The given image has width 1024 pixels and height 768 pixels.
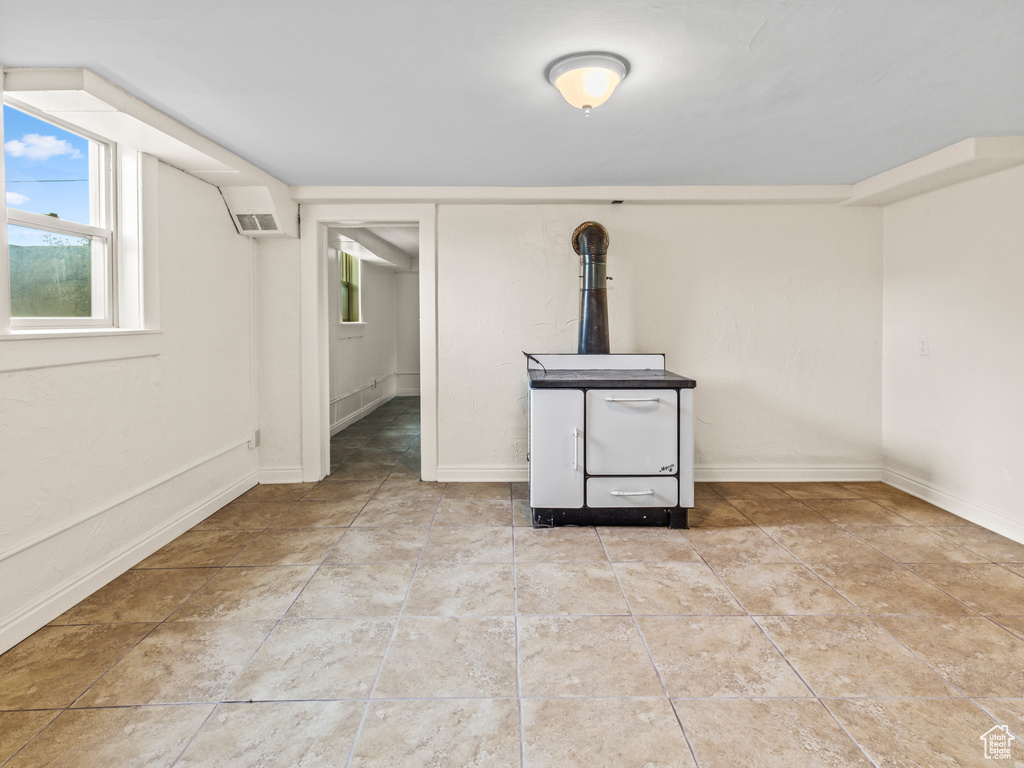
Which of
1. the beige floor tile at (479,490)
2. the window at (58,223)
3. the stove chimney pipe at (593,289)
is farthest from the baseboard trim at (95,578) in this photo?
the stove chimney pipe at (593,289)

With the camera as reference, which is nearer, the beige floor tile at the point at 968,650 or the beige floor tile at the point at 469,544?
the beige floor tile at the point at 968,650

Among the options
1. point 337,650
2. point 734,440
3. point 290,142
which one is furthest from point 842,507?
point 290,142

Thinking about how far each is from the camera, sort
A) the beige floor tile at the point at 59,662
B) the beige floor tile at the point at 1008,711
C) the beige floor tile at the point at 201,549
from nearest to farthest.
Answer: the beige floor tile at the point at 1008,711, the beige floor tile at the point at 59,662, the beige floor tile at the point at 201,549

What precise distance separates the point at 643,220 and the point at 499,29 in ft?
7.86

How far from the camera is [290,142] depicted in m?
2.86

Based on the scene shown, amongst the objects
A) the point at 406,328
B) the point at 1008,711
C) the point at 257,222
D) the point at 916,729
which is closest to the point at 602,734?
the point at 916,729

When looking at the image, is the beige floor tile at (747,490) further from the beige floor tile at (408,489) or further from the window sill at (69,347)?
the window sill at (69,347)

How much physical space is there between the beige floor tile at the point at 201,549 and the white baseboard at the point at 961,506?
3.98 meters

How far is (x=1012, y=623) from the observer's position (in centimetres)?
204

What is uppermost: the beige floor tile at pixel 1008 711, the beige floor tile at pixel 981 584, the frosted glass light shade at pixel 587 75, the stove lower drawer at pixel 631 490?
the frosted glass light shade at pixel 587 75

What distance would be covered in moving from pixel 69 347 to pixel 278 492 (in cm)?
180

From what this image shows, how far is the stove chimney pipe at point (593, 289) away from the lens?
12.1 feet

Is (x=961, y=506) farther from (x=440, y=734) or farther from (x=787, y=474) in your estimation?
(x=440, y=734)

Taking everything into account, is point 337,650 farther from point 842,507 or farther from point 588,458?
point 842,507
